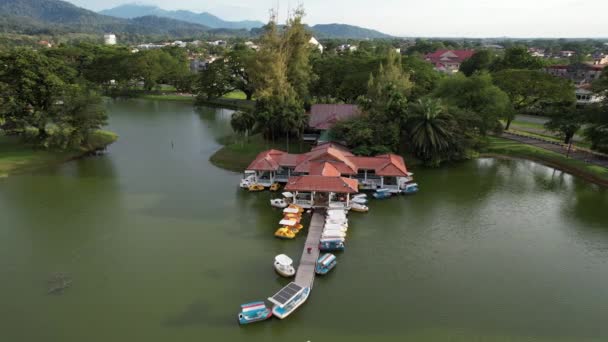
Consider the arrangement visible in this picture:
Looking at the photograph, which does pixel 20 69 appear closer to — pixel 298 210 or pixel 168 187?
pixel 168 187

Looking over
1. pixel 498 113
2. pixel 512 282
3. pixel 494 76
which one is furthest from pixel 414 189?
pixel 494 76

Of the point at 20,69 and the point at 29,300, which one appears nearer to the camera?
the point at 29,300

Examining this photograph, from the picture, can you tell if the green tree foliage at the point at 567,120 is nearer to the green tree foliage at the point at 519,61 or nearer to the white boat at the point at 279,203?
the white boat at the point at 279,203

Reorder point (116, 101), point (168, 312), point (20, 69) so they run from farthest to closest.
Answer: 1. point (116, 101)
2. point (20, 69)
3. point (168, 312)

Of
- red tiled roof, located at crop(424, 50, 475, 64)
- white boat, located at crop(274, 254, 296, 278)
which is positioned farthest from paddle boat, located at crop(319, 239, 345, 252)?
red tiled roof, located at crop(424, 50, 475, 64)

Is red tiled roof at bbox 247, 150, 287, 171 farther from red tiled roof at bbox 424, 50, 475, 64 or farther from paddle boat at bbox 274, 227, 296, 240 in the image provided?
red tiled roof at bbox 424, 50, 475, 64

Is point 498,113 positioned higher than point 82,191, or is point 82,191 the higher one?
point 498,113
